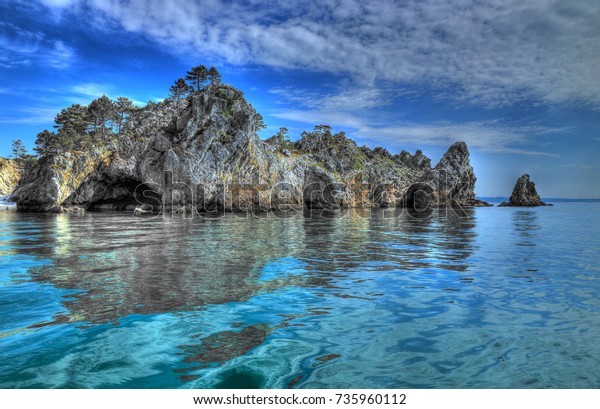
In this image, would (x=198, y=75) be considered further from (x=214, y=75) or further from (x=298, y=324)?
(x=298, y=324)

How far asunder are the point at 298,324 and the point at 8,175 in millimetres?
183865

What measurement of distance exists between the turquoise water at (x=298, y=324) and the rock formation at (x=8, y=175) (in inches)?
6357

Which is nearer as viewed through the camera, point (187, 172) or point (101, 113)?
point (187, 172)

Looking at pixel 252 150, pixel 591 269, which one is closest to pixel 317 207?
pixel 252 150

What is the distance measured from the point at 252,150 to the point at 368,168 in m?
59.2

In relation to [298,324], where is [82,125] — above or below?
above

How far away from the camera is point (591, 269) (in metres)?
13.5

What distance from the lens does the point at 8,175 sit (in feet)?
465

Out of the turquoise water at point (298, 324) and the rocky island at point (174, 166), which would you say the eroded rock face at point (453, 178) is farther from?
the turquoise water at point (298, 324)

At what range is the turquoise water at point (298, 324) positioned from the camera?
5211 millimetres

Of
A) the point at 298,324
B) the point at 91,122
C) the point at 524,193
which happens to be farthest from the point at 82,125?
the point at 524,193

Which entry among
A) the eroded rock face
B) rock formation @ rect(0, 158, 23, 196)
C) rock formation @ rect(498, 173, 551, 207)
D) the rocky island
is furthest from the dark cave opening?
rock formation @ rect(498, 173, 551, 207)

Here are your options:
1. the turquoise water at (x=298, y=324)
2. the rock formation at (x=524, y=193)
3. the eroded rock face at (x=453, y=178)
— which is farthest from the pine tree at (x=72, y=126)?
the rock formation at (x=524, y=193)
